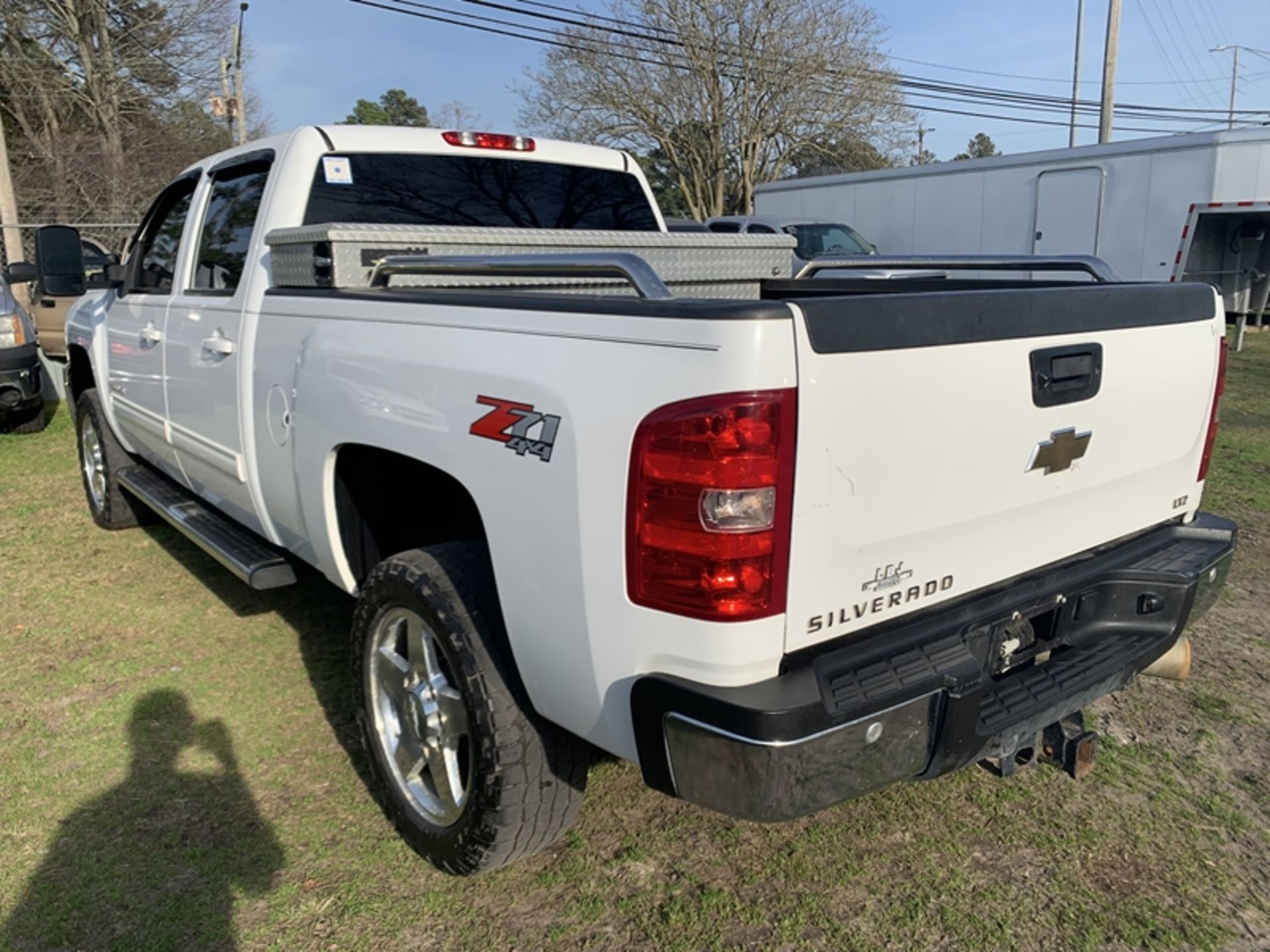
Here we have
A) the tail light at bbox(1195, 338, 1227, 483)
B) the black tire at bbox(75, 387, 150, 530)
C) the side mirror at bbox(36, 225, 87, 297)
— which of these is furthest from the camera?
the black tire at bbox(75, 387, 150, 530)

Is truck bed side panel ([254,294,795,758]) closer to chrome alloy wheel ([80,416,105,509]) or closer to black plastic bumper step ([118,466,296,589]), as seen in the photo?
black plastic bumper step ([118,466,296,589])

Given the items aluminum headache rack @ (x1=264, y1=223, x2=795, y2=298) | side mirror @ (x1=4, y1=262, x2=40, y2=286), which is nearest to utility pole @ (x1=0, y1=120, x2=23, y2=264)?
side mirror @ (x1=4, y1=262, x2=40, y2=286)

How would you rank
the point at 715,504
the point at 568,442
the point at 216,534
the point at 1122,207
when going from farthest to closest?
the point at 1122,207
the point at 216,534
the point at 568,442
the point at 715,504

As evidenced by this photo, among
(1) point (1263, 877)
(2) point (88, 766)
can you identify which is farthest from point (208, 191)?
(1) point (1263, 877)

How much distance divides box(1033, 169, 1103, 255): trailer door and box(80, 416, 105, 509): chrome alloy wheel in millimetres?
13109

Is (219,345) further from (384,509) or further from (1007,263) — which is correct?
(1007,263)

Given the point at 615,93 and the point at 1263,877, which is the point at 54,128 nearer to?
the point at 615,93

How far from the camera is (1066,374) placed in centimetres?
232

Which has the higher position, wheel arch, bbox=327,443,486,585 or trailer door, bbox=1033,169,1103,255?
trailer door, bbox=1033,169,1103,255

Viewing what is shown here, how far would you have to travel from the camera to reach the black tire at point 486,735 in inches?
93.9

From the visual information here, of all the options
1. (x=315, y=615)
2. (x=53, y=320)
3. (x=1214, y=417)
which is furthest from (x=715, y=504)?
(x=53, y=320)

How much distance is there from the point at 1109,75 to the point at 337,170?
75.3ft

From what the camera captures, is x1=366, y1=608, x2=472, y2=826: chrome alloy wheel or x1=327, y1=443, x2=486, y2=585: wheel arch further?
x1=327, y1=443, x2=486, y2=585: wheel arch

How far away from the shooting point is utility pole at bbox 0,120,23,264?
41.1ft
